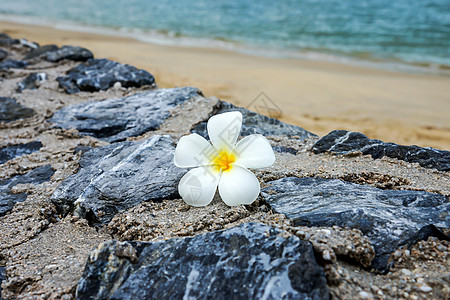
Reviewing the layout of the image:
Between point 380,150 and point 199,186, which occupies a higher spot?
point 380,150

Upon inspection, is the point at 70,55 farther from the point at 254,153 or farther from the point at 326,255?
the point at 326,255

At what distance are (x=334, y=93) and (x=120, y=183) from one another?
2.93 metres

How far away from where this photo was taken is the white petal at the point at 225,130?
4.37ft

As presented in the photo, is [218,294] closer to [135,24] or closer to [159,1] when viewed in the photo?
[135,24]

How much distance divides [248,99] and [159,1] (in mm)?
11538

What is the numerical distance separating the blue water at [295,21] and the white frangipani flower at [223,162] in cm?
573

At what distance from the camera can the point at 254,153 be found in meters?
1.30

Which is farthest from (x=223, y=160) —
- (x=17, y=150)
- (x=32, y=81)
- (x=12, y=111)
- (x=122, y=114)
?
(x=32, y=81)

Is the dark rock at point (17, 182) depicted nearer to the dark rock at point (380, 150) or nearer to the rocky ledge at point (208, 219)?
the rocky ledge at point (208, 219)

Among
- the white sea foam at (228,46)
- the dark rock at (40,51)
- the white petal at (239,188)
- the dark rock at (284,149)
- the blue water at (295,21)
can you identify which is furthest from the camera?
the blue water at (295,21)

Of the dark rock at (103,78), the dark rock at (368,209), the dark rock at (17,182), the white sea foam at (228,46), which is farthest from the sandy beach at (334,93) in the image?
the dark rock at (17,182)

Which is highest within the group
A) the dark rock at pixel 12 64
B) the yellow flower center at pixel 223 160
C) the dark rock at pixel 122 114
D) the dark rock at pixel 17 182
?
the yellow flower center at pixel 223 160

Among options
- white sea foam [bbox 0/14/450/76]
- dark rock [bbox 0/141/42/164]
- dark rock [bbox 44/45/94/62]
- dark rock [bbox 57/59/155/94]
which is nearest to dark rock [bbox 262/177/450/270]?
dark rock [bbox 0/141/42/164]

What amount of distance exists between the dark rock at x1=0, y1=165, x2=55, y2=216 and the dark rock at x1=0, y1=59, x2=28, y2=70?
81.7 inches
